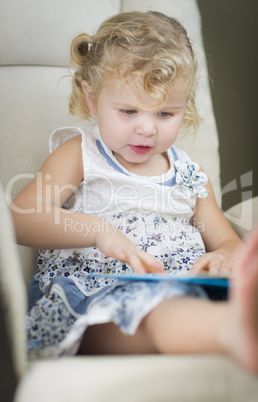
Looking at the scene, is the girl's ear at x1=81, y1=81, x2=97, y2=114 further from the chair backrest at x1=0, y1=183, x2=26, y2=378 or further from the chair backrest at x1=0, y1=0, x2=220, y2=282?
the chair backrest at x1=0, y1=183, x2=26, y2=378

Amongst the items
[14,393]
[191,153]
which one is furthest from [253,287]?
[191,153]

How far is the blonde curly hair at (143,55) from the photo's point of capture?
97 cm

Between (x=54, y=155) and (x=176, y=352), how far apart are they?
1.81 feet

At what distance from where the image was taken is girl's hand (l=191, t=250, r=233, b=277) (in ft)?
2.86

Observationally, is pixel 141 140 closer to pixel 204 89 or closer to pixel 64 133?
pixel 64 133

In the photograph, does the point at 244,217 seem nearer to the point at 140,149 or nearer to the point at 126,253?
the point at 140,149

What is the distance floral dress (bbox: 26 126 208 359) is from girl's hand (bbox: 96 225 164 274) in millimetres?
50

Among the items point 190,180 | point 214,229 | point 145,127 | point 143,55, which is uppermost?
point 143,55

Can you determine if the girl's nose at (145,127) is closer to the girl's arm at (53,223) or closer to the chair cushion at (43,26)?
the girl's arm at (53,223)

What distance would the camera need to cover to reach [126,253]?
80 centimetres

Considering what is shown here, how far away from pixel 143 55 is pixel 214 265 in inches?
17.2

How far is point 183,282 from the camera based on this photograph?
0.67m

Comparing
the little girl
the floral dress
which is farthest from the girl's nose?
the floral dress

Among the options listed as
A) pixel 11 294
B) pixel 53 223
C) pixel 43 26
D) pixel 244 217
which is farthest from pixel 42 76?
pixel 11 294
